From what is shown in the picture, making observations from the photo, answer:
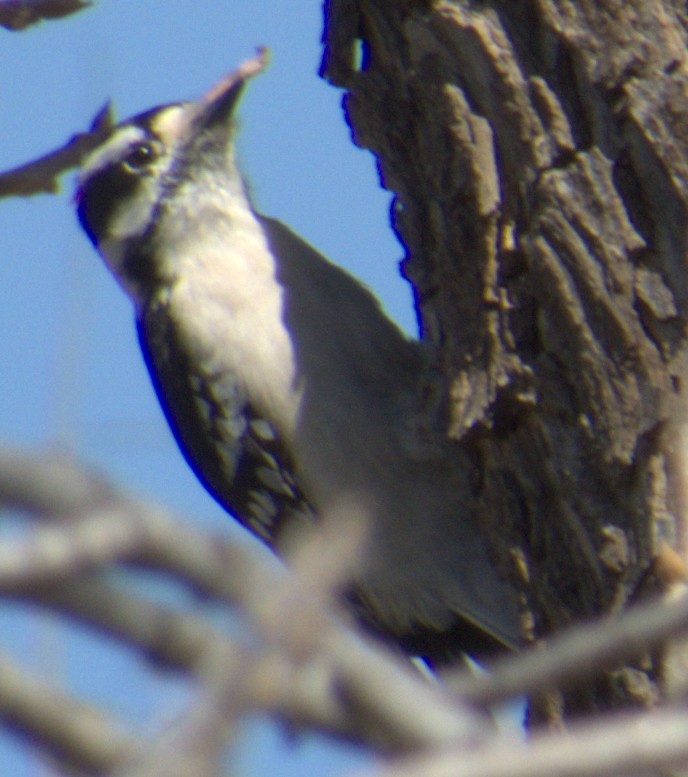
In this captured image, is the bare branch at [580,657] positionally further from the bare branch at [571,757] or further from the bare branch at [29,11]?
the bare branch at [29,11]

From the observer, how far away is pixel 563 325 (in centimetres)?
263

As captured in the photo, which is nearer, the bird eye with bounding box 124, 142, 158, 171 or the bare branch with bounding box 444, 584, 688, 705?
the bare branch with bounding box 444, 584, 688, 705

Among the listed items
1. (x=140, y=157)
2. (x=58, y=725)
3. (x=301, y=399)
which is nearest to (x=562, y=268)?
(x=301, y=399)

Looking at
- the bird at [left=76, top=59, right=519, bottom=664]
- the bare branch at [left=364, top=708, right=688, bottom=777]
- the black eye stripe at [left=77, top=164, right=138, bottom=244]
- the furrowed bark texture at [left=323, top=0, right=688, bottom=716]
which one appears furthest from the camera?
the black eye stripe at [left=77, top=164, right=138, bottom=244]

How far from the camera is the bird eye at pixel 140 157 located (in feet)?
14.2

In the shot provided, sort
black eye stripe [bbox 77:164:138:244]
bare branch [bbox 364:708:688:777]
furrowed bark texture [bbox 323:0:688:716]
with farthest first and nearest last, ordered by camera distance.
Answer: black eye stripe [bbox 77:164:138:244]
furrowed bark texture [bbox 323:0:688:716]
bare branch [bbox 364:708:688:777]

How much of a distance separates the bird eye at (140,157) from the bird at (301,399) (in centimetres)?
9

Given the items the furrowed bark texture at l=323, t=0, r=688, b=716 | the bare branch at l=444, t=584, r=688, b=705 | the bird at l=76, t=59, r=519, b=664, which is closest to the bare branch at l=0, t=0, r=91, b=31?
the furrowed bark texture at l=323, t=0, r=688, b=716

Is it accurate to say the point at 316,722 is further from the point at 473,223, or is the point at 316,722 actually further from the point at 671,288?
the point at 473,223

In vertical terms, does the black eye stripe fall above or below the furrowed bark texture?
below

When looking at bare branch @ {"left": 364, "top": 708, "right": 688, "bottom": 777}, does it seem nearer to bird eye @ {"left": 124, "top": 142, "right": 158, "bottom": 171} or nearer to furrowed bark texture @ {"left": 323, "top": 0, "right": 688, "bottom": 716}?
furrowed bark texture @ {"left": 323, "top": 0, "right": 688, "bottom": 716}

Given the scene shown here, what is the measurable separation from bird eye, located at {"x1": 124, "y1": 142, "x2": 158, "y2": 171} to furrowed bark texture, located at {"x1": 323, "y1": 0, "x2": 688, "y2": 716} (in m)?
1.50

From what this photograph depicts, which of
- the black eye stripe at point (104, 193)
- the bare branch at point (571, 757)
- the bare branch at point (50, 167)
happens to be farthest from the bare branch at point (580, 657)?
the black eye stripe at point (104, 193)

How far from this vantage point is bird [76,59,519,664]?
149 inches
